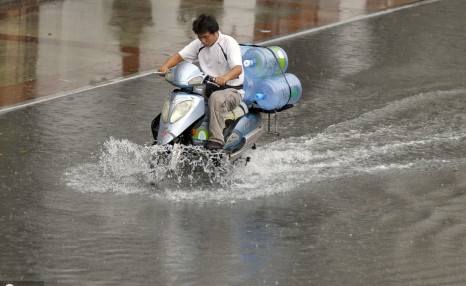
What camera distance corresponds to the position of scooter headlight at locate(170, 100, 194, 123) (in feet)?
34.7

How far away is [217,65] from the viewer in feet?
36.3

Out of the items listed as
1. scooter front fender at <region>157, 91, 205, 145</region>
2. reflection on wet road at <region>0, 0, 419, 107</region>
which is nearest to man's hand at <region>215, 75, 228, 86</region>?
scooter front fender at <region>157, 91, 205, 145</region>

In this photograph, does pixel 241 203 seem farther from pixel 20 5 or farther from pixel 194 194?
pixel 20 5

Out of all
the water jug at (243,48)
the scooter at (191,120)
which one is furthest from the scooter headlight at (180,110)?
the water jug at (243,48)

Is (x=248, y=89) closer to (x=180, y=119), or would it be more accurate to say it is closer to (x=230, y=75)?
(x=230, y=75)

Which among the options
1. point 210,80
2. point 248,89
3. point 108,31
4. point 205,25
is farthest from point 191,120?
point 108,31

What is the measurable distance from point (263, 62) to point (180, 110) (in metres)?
1.18

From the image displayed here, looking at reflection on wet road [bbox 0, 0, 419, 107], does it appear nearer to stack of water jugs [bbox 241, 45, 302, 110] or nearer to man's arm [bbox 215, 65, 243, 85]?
stack of water jugs [bbox 241, 45, 302, 110]

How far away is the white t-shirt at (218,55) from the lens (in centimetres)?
1090

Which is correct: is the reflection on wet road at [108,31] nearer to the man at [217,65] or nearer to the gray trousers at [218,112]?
the man at [217,65]

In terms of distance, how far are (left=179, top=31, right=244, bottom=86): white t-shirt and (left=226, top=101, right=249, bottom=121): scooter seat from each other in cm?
32

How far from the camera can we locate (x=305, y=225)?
9742 millimetres

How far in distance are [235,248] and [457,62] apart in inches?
366

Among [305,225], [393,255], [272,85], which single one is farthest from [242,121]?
[393,255]
